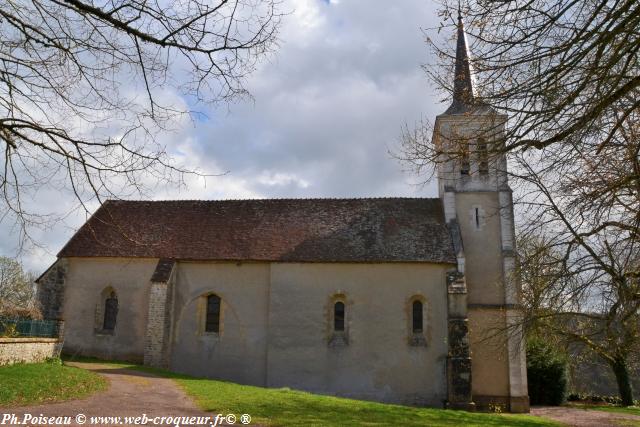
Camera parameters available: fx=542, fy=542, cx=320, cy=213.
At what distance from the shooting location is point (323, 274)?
21484 millimetres

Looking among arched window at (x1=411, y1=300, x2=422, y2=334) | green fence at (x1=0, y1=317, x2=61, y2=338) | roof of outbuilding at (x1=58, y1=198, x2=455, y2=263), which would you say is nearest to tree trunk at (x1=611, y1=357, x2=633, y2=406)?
arched window at (x1=411, y1=300, x2=422, y2=334)

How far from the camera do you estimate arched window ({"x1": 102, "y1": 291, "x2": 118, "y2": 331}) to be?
75.8 feet

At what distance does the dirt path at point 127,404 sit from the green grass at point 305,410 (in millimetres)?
520

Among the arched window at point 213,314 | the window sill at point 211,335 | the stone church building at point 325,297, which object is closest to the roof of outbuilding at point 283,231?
the stone church building at point 325,297

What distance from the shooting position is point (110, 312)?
2323cm

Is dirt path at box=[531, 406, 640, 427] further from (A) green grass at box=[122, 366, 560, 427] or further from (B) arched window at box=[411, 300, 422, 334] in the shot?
(B) arched window at box=[411, 300, 422, 334]

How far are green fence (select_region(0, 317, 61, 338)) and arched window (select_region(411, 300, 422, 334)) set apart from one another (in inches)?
519

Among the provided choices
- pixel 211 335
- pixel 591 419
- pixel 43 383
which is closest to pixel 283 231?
pixel 211 335

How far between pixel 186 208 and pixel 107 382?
1130 centimetres

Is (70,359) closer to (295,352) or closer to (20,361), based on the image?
(20,361)

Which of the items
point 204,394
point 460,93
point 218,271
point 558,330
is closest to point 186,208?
point 218,271

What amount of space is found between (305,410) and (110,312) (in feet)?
42.5

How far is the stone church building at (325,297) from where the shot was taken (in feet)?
66.4

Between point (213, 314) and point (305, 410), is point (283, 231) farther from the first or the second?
point (305, 410)
